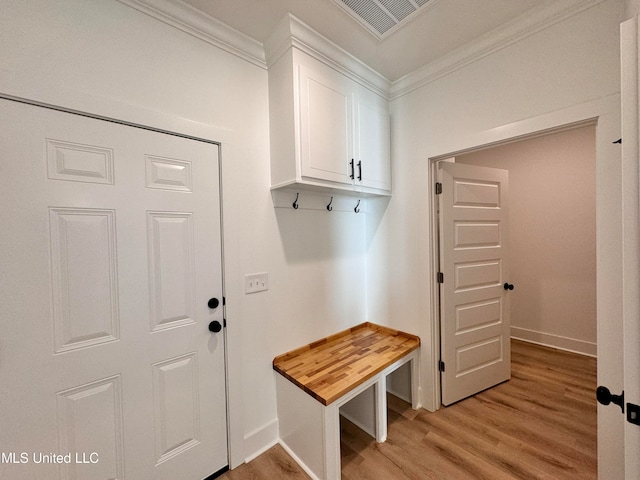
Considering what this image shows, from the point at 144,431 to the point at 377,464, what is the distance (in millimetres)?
1355

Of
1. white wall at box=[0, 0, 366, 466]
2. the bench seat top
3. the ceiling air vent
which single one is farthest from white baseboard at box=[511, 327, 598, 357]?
the ceiling air vent

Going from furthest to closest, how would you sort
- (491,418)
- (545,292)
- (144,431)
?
1. (545,292)
2. (491,418)
3. (144,431)

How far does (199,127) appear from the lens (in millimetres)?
1416

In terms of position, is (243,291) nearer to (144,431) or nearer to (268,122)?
(144,431)

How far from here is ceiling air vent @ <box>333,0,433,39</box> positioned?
55.2 inches

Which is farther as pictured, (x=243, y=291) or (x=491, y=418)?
(x=491, y=418)

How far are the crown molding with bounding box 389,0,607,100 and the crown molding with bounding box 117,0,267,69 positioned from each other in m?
1.19

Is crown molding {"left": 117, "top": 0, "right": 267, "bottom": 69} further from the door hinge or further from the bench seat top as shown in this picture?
the door hinge

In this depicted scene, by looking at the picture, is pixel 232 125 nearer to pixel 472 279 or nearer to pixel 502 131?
pixel 502 131

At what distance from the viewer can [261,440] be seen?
1661mm

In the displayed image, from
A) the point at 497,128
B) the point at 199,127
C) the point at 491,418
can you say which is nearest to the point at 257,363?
the point at 199,127

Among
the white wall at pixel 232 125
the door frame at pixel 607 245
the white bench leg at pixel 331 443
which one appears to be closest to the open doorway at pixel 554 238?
the door frame at pixel 607 245

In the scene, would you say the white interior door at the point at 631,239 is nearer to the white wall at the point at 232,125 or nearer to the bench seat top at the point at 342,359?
the bench seat top at the point at 342,359

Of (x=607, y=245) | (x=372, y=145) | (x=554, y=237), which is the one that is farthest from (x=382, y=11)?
(x=554, y=237)
